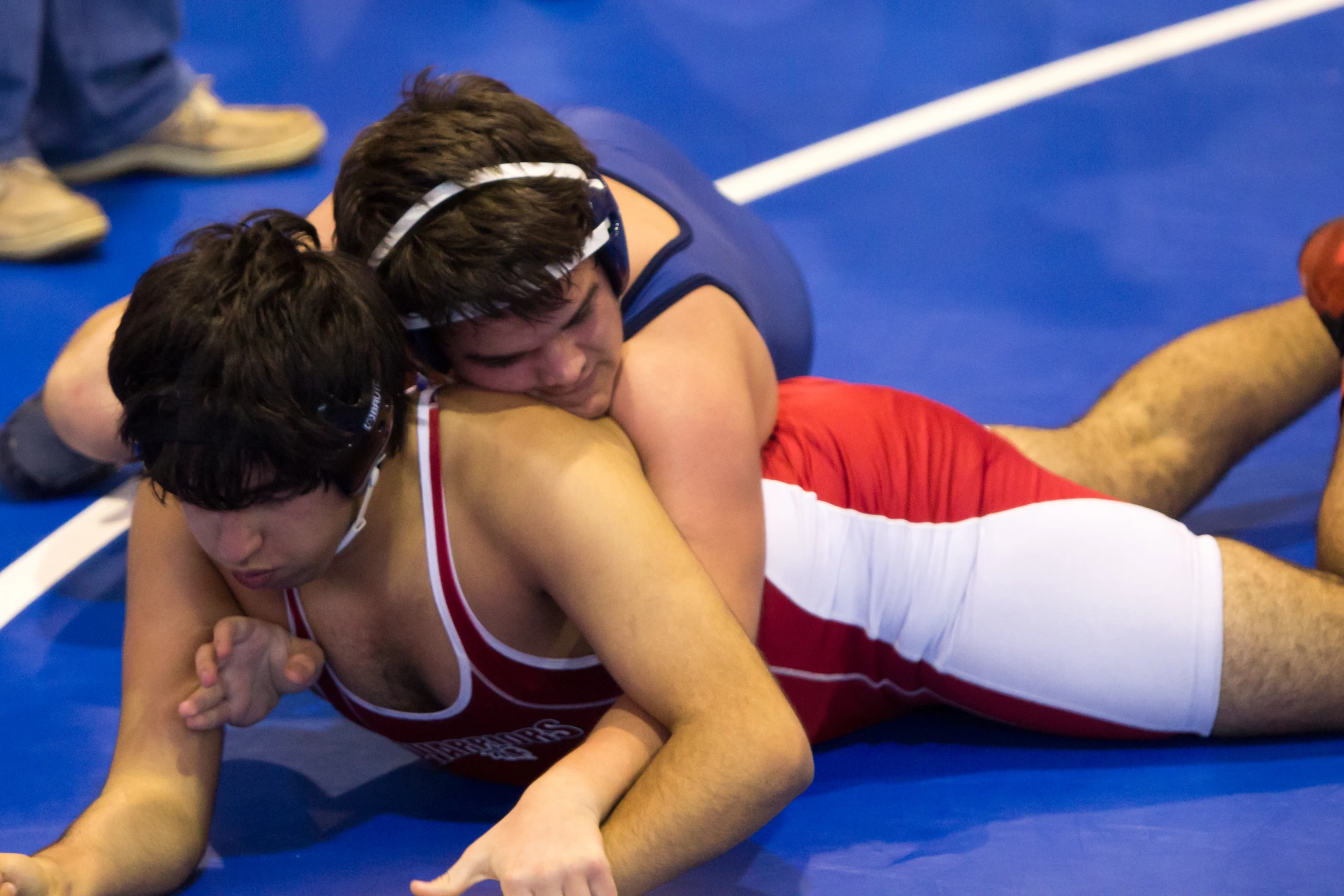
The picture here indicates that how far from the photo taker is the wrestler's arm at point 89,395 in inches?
118

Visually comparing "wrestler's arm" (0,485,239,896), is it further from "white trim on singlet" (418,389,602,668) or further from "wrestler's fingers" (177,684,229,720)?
"white trim on singlet" (418,389,602,668)

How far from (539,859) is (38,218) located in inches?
131

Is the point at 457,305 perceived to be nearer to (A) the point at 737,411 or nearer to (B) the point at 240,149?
(A) the point at 737,411

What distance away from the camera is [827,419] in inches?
106

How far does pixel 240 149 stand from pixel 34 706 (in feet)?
8.37

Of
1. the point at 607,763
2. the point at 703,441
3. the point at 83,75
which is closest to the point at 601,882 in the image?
the point at 607,763

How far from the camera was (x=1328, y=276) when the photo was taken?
2.94 metres

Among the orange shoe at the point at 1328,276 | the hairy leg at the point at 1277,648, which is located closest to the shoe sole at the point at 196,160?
the orange shoe at the point at 1328,276

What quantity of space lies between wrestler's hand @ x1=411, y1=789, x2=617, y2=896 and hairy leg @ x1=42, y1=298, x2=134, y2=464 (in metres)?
1.50

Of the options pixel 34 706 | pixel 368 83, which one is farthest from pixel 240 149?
pixel 34 706

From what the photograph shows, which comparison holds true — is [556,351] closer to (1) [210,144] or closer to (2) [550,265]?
(2) [550,265]

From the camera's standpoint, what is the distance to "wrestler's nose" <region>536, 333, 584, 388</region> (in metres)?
2.17

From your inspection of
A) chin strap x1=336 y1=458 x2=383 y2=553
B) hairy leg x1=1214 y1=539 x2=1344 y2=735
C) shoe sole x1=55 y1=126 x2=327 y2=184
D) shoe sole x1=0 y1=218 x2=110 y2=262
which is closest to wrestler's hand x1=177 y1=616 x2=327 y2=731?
chin strap x1=336 y1=458 x2=383 y2=553

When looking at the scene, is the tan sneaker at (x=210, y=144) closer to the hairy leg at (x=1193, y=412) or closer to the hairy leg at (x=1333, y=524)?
the hairy leg at (x=1193, y=412)
